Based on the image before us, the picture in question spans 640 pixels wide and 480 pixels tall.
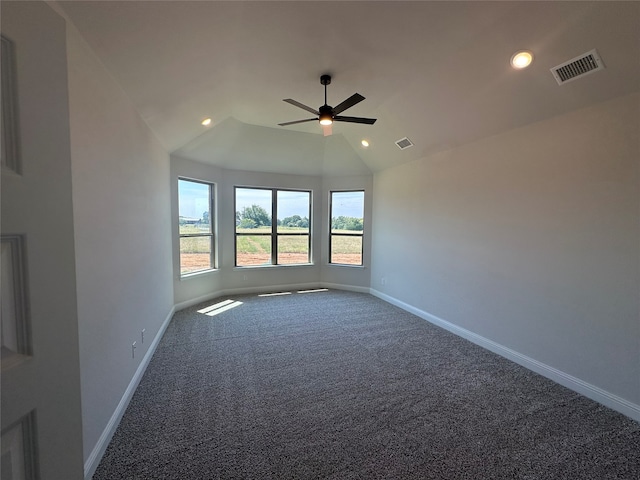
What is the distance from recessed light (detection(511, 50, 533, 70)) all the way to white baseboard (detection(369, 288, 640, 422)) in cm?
284

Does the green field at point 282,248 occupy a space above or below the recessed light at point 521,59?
below

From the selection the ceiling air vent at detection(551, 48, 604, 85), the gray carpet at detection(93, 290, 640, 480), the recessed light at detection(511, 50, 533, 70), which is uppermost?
the recessed light at detection(511, 50, 533, 70)

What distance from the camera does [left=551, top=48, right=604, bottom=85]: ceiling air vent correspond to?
2.10 meters

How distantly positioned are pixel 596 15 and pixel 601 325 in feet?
7.83

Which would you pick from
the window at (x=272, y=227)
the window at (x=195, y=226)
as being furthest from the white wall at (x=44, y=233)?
the window at (x=272, y=227)

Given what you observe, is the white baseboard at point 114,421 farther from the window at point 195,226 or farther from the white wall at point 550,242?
the white wall at point 550,242

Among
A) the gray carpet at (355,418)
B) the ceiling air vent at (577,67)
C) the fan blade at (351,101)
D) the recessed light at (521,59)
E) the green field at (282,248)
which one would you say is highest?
the recessed light at (521,59)

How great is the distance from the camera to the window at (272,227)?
5.74 metres

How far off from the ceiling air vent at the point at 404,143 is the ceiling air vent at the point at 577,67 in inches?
76.0

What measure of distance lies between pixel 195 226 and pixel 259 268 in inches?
60.6

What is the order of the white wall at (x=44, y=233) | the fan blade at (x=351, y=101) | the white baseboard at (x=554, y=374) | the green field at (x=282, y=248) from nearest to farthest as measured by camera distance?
1. the white wall at (x=44, y=233)
2. the white baseboard at (x=554, y=374)
3. the fan blade at (x=351, y=101)
4. the green field at (x=282, y=248)

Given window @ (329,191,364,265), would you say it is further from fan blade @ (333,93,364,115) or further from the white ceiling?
fan blade @ (333,93,364,115)

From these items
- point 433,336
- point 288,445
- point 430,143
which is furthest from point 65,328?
point 430,143

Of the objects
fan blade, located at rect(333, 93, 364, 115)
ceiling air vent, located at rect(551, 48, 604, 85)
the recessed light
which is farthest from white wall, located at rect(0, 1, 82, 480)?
ceiling air vent, located at rect(551, 48, 604, 85)
